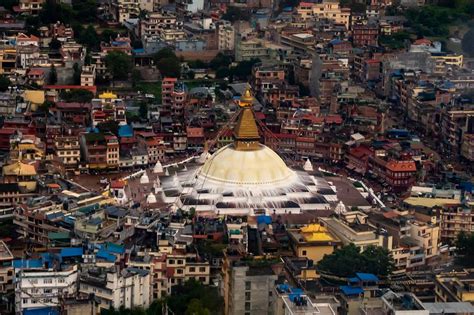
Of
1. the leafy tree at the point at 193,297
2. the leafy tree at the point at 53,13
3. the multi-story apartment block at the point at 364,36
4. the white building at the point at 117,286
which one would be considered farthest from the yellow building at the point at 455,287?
the leafy tree at the point at 53,13

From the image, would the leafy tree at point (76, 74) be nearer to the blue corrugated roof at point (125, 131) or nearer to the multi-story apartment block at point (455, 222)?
the blue corrugated roof at point (125, 131)

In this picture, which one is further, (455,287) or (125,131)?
(125,131)

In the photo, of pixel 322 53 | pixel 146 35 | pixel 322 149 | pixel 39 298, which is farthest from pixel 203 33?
pixel 39 298

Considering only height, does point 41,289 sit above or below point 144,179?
above

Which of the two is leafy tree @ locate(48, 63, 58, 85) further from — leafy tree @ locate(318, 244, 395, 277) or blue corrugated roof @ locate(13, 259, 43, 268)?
leafy tree @ locate(318, 244, 395, 277)

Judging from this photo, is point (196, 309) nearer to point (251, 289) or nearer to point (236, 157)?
point (251, 289)

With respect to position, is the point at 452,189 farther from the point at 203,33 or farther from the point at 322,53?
the point at 203,33

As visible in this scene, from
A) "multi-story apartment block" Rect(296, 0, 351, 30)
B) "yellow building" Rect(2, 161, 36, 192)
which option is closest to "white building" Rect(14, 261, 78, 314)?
"yellow building" Rect(2, 161, 36, 192)

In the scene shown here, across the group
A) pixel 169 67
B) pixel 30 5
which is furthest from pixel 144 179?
pixel 30 5
